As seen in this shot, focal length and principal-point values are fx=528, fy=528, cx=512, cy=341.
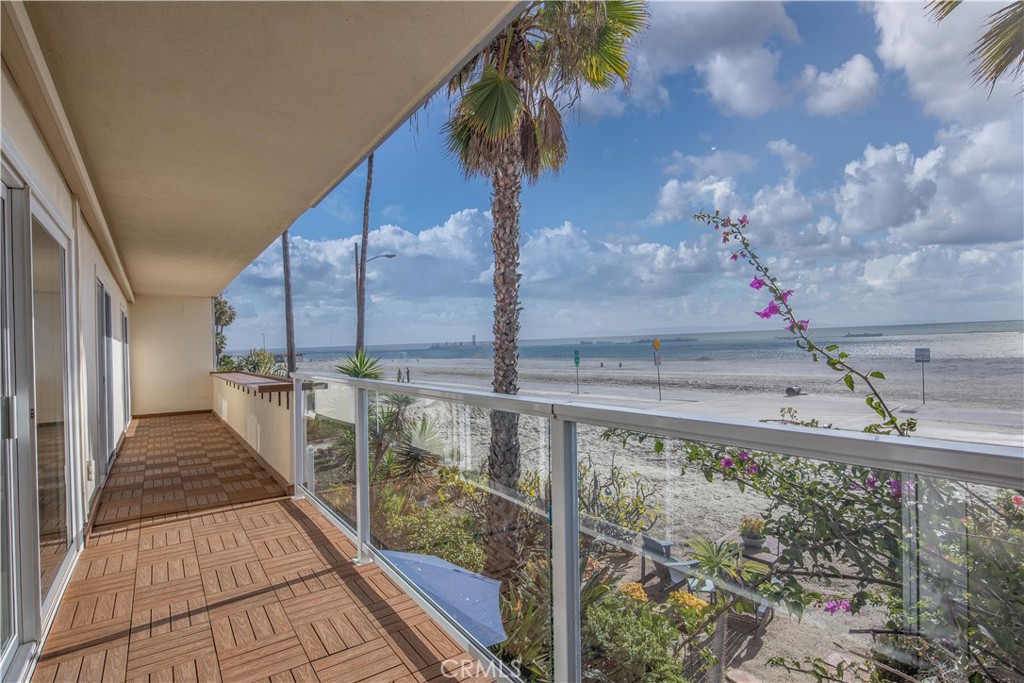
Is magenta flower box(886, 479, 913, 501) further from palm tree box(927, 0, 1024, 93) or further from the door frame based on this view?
palm tree box(927, 0, 1024, 93)

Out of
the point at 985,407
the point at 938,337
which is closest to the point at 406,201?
the point at 938,337

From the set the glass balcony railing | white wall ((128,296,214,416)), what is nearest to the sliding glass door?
the glass balcony railing

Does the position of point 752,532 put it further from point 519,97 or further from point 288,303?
point 288,303

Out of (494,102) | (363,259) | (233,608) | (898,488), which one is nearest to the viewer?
(898,488)

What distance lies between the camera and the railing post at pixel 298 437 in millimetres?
3888

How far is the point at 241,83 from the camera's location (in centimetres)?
222

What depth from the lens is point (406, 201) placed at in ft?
187

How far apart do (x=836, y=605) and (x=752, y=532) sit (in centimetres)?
17

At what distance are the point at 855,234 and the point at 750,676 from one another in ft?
130

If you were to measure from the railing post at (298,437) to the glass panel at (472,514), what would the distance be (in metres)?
1.47

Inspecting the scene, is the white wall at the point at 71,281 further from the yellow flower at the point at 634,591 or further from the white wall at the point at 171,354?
the white wall at the point at 171,354

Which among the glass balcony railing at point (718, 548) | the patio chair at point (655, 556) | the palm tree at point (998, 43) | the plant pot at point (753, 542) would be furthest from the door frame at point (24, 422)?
the palm tree at point (998, 43)

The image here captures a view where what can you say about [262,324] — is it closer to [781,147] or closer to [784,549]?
[781,147]

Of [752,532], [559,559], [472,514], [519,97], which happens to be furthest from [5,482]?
[519,97]
